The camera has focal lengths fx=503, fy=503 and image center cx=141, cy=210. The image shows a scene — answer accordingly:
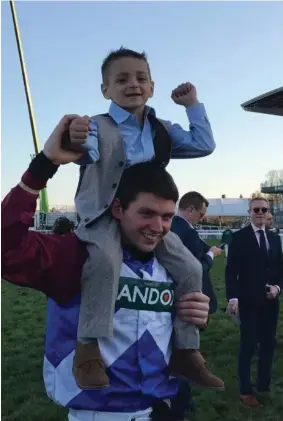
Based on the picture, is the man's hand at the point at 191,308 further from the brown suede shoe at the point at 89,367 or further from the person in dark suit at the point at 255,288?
the person in dark suit at the point at 255,288

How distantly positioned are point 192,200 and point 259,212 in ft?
2.58

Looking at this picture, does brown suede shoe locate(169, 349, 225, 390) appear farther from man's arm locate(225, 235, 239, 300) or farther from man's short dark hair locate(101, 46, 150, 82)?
man's arm locate(225, 235, 239, 300)

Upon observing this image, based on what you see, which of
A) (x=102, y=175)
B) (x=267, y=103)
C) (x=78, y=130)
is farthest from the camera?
(x=267, y=103)

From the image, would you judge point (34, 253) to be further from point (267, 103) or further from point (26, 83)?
point (26, 83)

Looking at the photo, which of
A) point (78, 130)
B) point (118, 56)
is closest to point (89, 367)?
point (78, 130)

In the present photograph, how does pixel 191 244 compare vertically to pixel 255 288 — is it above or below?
above

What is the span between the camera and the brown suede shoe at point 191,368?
1.82 metres

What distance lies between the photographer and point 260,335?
5133 millimetres

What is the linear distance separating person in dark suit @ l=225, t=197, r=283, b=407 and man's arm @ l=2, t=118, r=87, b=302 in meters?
3.48

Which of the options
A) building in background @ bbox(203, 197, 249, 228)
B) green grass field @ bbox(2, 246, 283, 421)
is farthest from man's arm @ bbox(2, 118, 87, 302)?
building in background @ bbox(203, 197, 249, 228)

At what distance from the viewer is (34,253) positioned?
151cm

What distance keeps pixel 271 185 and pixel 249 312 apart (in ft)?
202

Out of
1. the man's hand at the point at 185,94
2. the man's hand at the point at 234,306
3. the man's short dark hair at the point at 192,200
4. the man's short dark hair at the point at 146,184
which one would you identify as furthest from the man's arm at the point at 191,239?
the man's short dark hair at the point at 146,184

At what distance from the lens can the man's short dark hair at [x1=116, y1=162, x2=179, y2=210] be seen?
1.69 m
